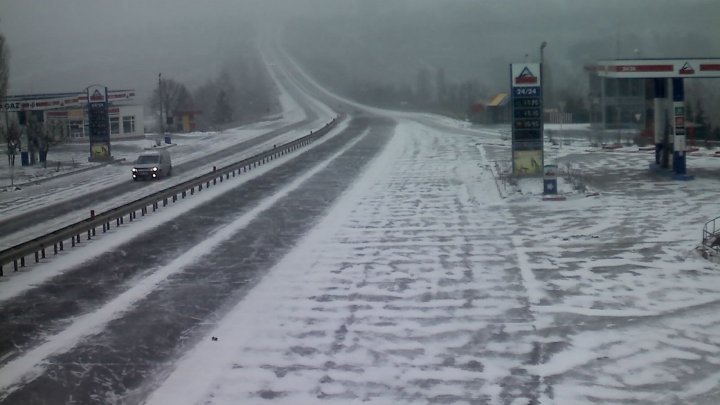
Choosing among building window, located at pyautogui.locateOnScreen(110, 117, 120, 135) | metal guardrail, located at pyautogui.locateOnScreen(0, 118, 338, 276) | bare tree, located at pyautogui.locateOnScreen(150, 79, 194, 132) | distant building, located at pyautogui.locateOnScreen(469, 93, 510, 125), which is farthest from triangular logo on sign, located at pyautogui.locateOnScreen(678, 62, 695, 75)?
bare tree, located at pyautogui.locateOnScreen(150, 79, 194, 132)

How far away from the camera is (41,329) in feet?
39.3

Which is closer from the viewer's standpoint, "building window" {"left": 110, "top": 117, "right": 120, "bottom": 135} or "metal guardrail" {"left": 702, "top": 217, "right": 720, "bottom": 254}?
"metal guardrail" {"left": 702, "top": 217, "right": 720, "bottom": 254}

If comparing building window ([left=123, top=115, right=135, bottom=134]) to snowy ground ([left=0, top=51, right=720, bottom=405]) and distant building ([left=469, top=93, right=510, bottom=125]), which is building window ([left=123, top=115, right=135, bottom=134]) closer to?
distant building ([left=469, top=93, right=510, bottom=125])

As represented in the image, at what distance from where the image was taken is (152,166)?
117 feet

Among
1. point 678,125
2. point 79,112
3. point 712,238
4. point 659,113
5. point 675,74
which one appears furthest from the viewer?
point 79,112

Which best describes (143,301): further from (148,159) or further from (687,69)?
(148,159)

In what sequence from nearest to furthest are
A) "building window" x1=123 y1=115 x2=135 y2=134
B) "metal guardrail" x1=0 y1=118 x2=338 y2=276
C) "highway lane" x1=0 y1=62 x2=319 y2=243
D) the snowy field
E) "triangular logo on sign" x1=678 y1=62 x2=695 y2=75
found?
the snowy field → "metal guardrail" x1=0 y1=118 x2=338 y2=276 → "highway lane" x1=0 y1=62 x2=319 y2=243 → "triangular logo on sign" x1=678 y1=62 x2=695 y2=75 → "building window" x1=123 y1=115 x2=135 y2=134

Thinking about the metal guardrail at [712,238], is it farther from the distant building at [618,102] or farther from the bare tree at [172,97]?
the bare tree at [172,97]

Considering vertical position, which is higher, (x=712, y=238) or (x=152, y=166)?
(x=152, y=166)

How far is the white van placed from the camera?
35.3m

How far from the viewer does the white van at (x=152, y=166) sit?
35.3m

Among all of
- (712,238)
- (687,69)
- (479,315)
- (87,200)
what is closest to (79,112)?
(87,200)

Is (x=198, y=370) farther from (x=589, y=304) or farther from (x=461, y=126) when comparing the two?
(x=461, y=126)

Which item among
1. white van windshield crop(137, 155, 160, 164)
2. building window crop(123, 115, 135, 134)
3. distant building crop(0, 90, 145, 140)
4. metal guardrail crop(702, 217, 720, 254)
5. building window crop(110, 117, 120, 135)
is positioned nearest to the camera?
metal guardrail crop(702, 217, 720, 254)
